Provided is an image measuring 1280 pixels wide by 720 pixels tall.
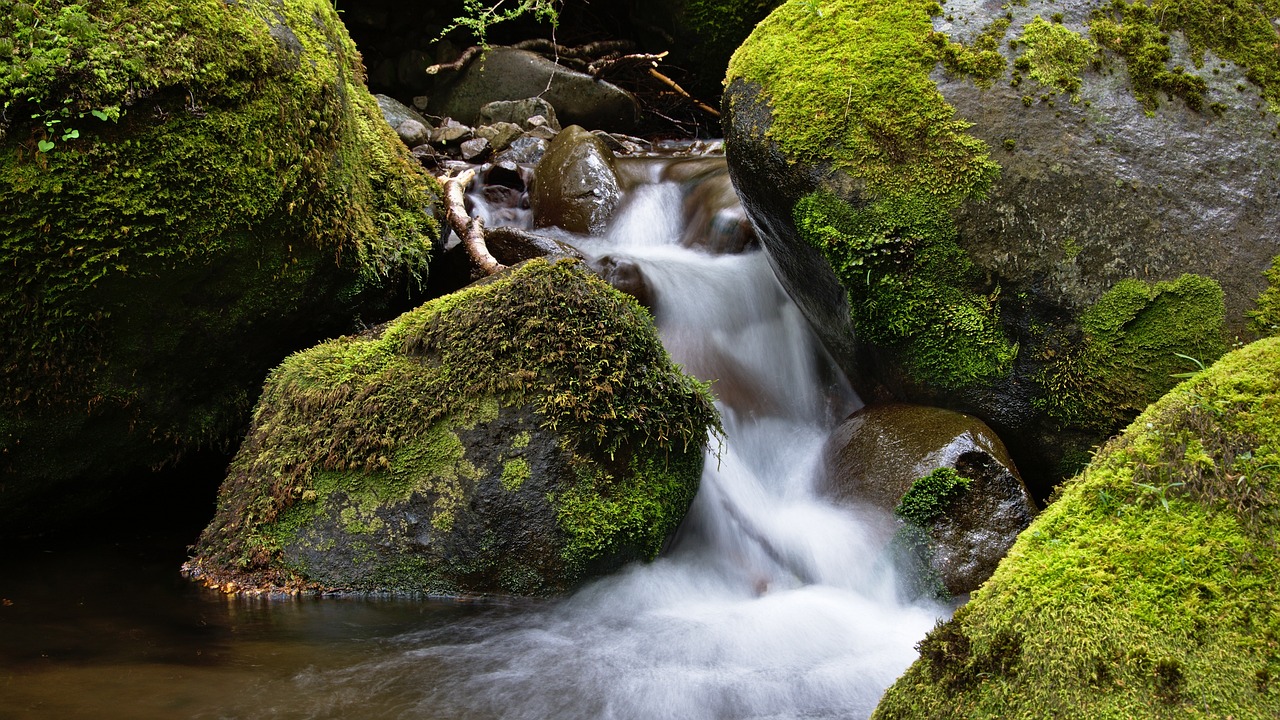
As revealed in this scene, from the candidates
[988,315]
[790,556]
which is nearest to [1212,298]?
[988,315]

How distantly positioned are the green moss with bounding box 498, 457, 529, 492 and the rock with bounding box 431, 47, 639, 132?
309 inches

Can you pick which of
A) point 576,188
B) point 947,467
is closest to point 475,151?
point 576,188

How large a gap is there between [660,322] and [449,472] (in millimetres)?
2499

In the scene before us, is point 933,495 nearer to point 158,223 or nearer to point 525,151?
point 158,223

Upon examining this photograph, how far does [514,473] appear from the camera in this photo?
13.0ft

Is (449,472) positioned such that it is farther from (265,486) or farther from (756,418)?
(756,418)

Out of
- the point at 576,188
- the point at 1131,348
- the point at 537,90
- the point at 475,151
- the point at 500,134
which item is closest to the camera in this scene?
the point at 1131,348

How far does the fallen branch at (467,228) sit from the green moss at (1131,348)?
357 cm

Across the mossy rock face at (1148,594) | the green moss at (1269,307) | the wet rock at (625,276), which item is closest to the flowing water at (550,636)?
the wet rock at (625,276)

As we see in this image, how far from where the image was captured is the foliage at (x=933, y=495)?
4301 millimetres

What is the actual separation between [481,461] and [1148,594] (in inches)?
113

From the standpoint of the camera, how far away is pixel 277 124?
14.6ft

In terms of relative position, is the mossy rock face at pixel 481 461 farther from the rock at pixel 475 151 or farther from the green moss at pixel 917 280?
the rock at pixel 475 151

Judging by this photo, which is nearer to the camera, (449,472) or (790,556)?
(449,472)
